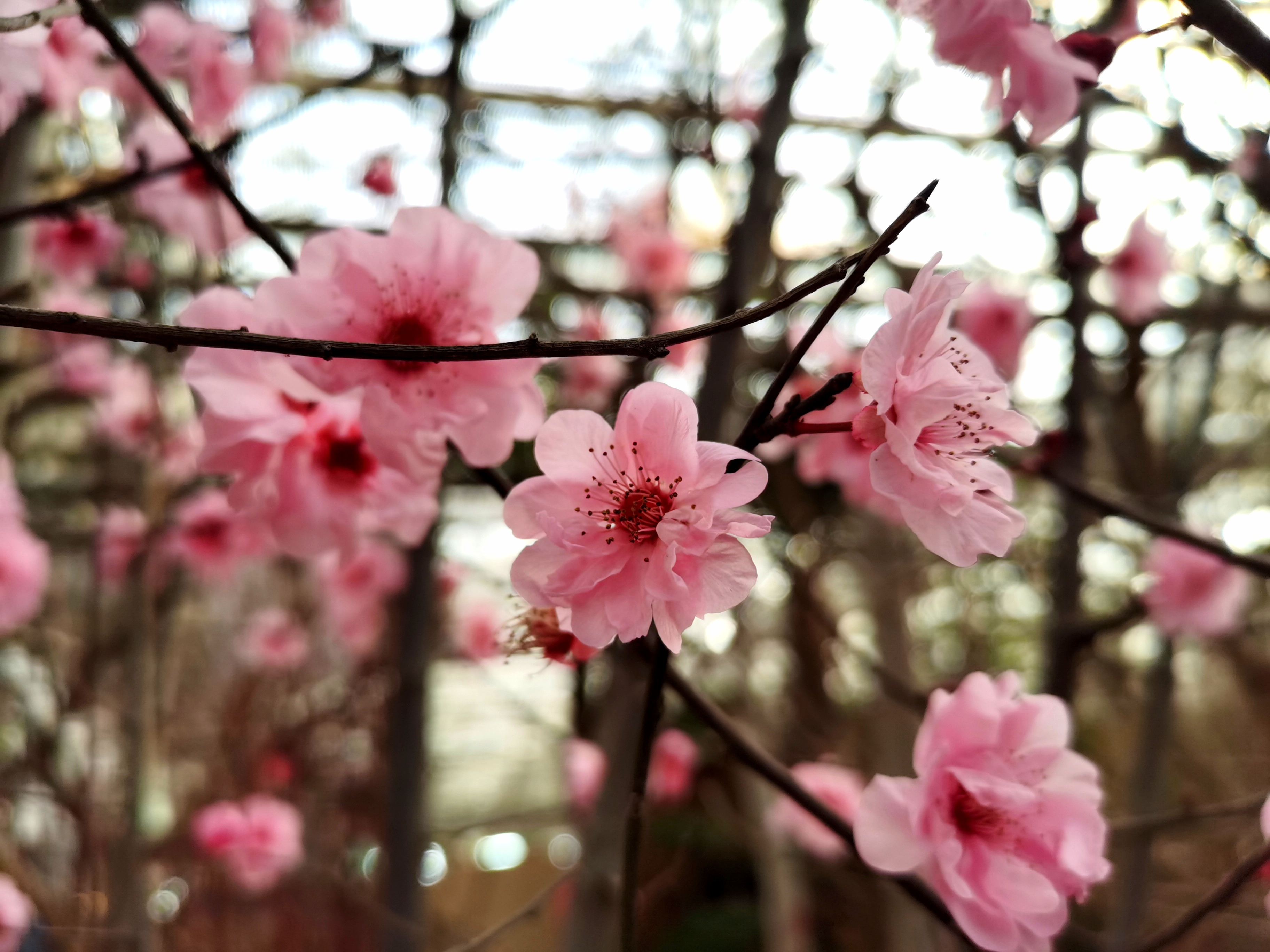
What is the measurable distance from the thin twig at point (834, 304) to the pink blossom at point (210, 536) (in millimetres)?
1329

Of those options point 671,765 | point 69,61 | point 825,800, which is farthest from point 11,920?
point 671,765

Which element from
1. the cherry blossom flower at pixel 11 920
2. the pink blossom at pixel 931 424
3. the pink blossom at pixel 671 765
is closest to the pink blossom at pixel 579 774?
the pink blossom at pixel 671 765

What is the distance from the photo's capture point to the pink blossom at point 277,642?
2.31m

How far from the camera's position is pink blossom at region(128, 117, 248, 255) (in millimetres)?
857

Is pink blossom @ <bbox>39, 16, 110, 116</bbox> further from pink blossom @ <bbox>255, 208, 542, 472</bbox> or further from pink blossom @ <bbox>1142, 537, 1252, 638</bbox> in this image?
pink blossom @ <bbox>1142, 537, 1252, 638</bbox>

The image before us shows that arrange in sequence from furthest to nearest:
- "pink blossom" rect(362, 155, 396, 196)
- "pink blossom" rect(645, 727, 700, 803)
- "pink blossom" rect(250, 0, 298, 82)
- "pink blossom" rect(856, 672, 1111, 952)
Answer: "pink blossom" rect(645, 727, 700, 803)
"pink blossom" rect(362, 155, 396, 196)
"pink blossom" rect(250, 0, 298, 82)
"pink blossom" rect(856, 672, 1111, 952)

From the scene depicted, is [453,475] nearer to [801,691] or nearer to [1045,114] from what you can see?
[1045,114]

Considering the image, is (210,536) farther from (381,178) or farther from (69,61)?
(69,61)

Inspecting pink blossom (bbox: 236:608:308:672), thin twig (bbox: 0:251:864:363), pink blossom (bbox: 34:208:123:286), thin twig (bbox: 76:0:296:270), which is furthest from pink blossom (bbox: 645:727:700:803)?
thin twig (bbox: 0:251:864:363)

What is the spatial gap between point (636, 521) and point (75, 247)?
1112 millimetres

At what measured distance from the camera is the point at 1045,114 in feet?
1.70

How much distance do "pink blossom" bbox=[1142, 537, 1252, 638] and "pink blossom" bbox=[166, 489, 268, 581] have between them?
1.41 meters

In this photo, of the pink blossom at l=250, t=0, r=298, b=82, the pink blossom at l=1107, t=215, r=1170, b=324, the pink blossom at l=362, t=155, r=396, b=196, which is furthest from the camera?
the pink blossom at l=1107, t=215, r=1170, b=324

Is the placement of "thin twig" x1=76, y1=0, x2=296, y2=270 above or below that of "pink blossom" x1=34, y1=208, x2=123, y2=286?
below
